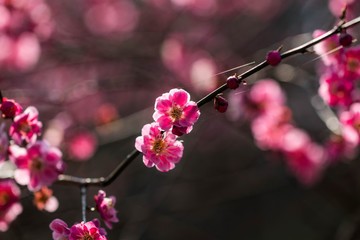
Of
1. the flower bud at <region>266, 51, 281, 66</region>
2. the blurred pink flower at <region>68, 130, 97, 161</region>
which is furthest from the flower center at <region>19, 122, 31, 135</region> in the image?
the blurred pink flower at <region>68, 130, 97, 161</region>

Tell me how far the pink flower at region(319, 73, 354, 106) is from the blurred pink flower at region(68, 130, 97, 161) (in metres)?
1.66

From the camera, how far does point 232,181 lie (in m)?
3.79

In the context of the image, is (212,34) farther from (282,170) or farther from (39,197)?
(39,197)

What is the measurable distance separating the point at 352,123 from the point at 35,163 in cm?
112

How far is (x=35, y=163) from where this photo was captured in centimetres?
112

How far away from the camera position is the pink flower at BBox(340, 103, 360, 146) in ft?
4.79

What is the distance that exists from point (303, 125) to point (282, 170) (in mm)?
500

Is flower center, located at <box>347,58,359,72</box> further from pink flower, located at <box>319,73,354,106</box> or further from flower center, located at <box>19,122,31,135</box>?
flower center, located at <box>19,122,31,135</box>

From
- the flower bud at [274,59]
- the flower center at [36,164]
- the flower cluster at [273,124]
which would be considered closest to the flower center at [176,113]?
the flower bud at [274,59]

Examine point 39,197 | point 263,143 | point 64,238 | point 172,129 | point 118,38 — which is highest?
point 118,38

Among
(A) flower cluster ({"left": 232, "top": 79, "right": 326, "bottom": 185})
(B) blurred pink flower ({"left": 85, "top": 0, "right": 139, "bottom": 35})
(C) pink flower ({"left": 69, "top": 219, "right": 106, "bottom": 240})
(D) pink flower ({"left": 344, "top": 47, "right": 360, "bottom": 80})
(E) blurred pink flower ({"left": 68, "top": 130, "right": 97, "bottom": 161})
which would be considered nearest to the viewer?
(C) pink flower ({"left": 69, "top": 219, "right": 106, "bottom": 240})

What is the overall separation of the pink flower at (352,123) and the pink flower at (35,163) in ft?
3.40

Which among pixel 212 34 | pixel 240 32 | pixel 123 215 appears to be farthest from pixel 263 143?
pixel 240 32

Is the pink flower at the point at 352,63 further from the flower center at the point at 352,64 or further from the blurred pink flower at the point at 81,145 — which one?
the blurred pink flower at the point at 81,145
